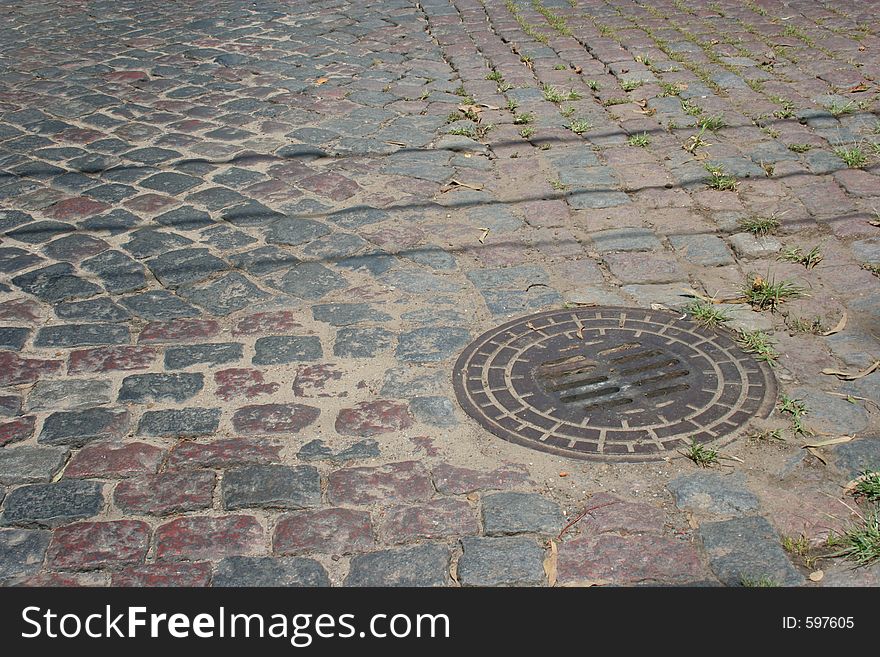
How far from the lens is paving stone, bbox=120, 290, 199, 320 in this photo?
4922 millimetres

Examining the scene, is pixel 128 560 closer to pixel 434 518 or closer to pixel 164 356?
pixel 434 518

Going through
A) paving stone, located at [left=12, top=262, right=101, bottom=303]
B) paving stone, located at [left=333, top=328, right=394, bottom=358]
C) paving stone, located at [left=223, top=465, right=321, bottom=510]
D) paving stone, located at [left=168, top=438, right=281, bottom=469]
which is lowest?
paving stone, located at [left=12, top=262, right=101, bottom=303]

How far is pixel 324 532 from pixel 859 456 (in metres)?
1.91

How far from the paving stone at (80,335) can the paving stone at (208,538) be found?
1454mm

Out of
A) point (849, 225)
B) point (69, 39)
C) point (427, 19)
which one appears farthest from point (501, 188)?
point (69, 39)

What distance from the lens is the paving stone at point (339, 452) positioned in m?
3.84

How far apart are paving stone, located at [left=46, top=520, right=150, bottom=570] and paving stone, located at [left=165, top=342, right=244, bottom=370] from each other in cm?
109

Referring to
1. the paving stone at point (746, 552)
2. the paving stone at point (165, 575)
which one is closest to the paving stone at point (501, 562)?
the paving stone at point (746, 552)

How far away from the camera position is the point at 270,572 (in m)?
3.29

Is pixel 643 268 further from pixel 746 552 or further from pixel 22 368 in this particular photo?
pixel 22 368

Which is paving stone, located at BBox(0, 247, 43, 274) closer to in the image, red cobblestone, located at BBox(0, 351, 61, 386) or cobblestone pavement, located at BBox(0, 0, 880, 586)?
cobblestone pavement, located at BBox(0, 0, 880, 586)

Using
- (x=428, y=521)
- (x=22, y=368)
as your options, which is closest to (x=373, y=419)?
(x=428, y=521)

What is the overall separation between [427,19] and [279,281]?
5.66m

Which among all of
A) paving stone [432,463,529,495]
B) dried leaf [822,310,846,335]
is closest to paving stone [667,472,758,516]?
paving stone [432,463,529,495]
